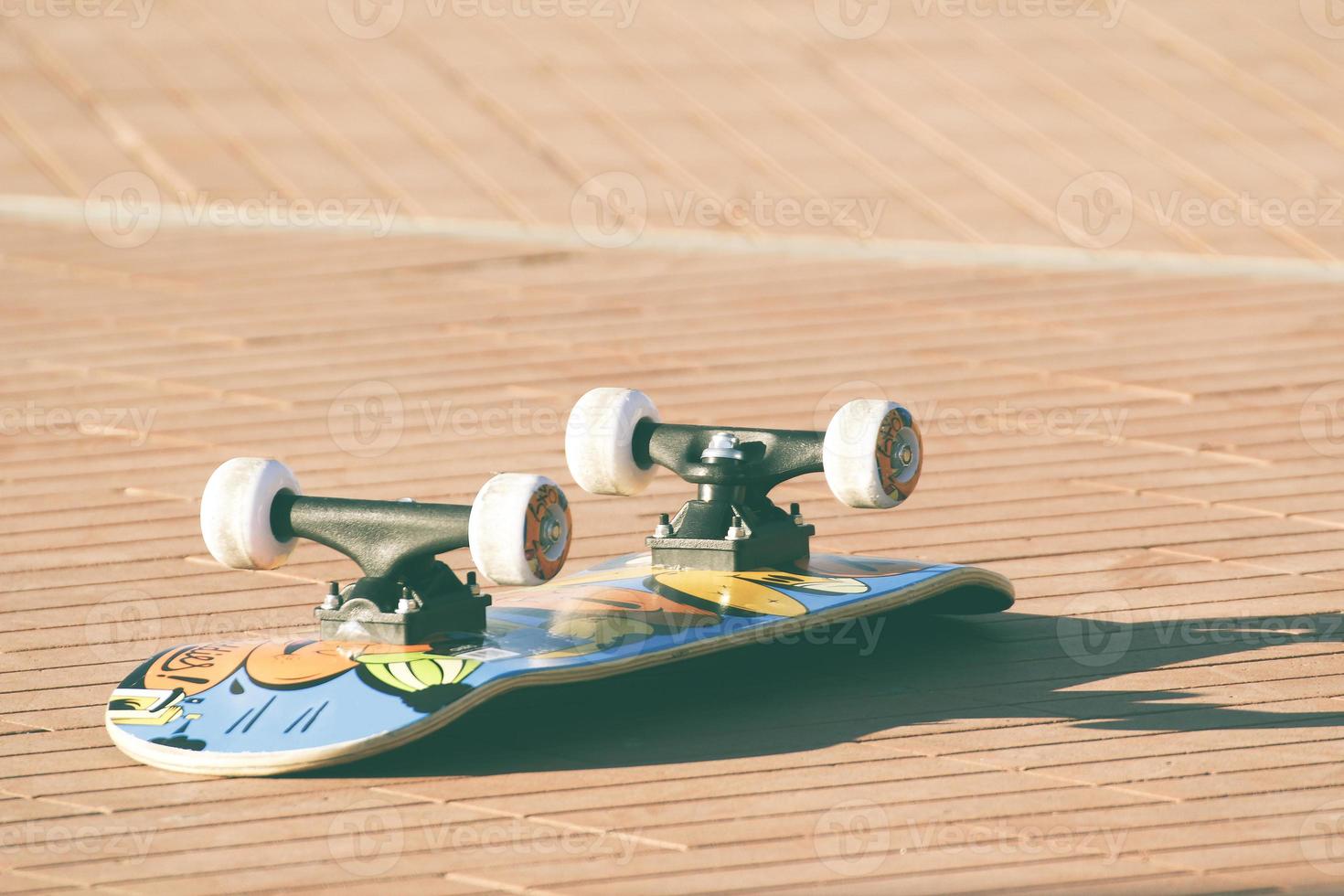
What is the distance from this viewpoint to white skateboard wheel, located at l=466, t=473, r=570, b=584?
4.19m

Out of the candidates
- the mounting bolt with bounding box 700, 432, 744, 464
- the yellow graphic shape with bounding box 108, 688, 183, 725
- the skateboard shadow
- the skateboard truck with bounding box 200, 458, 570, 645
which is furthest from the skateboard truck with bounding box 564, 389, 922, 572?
the yellow graphic shape with bounding box 108, 688, 183, 725

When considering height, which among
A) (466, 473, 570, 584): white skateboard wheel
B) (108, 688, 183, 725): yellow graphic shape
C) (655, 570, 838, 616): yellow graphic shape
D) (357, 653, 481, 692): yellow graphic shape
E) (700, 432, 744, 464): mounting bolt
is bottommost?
(108, 688, 183, 725): yellow graphic shape

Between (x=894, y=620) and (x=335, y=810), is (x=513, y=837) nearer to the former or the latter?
(x=335, y=810)

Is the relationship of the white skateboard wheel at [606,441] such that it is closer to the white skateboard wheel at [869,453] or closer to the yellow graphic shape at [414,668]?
the white skateboard wheel at [869,453]

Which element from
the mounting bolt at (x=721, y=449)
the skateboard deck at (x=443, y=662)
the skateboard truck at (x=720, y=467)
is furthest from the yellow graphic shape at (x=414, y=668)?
the mounting bolt at (x=721, y=449)

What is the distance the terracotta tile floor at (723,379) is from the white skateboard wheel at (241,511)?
55 cm

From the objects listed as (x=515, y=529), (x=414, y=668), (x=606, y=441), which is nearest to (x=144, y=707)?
(x=414, y=668)

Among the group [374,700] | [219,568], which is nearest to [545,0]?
[219,568]

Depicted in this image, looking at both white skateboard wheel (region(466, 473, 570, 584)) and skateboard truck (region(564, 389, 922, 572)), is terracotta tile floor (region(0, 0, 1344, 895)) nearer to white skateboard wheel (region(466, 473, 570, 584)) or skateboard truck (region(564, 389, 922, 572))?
skateboard truck (region(564, 389, 922, 572))

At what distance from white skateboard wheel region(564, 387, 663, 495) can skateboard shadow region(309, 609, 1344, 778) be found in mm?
541

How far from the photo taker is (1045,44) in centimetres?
1232

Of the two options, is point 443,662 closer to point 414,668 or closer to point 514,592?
point 414,668

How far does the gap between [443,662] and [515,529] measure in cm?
37

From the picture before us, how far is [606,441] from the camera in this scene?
16.0 ft
